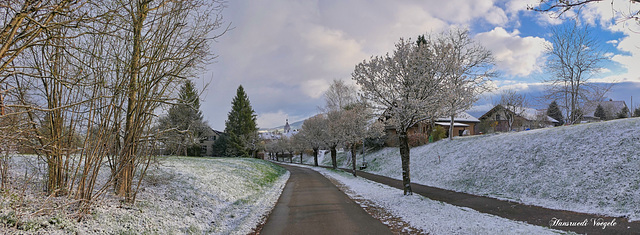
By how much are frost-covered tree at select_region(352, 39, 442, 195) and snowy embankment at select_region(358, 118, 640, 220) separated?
18.9 ft

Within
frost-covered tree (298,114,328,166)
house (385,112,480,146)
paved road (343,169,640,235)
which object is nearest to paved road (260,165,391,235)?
paved road (343,169,640,235)

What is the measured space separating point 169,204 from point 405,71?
10658mm

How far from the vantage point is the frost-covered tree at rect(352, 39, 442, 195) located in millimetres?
12656

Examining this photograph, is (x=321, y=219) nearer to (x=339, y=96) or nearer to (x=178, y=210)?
(x=178, y=210)

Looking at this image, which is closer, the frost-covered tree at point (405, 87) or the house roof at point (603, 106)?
the frost-covered tree at point (405, 87)

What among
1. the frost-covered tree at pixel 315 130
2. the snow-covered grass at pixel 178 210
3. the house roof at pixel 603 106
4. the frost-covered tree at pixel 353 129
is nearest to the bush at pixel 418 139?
the frost-covered tree at pixel 353 129

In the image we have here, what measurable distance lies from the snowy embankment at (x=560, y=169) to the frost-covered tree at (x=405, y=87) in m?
5.77

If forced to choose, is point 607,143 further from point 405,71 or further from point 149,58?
point 149,58

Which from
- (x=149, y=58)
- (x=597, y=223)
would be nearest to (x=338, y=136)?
(x=597, y=223)

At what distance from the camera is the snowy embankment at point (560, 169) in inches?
424

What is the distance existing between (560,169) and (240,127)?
46.0 m

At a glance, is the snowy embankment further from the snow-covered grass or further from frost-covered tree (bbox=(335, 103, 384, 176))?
the snow-covered grass

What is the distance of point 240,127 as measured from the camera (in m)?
51.5

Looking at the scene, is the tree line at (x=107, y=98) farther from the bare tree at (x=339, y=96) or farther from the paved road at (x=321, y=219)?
the bare tree at (x=339, y=96)
